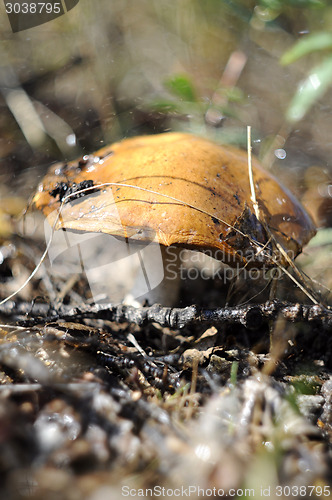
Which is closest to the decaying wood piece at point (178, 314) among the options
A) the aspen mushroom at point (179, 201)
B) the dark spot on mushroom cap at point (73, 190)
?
the aspen mushroom at point (179, 201)

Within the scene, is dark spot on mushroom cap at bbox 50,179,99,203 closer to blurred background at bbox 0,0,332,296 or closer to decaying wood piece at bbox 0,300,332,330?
decaying wood piece at bbox 0,300,332,330

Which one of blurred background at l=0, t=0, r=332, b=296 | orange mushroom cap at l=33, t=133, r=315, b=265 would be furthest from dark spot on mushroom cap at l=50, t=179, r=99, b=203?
blurred background at l=0, t=0, r=332, b=296

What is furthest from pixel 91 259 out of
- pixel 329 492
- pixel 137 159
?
pixel 329 492

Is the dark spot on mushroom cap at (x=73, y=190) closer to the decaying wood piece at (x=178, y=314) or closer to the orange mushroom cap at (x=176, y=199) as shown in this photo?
the orange mushroom cap at (x=176, y=199)

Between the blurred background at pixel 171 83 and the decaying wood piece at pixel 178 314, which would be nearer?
the decaying wood piece at pixel 178 314

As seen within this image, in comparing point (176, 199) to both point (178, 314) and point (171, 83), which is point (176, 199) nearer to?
point (178, 314)

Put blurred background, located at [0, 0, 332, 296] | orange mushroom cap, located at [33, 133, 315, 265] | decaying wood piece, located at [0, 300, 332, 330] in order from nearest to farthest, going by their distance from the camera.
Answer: orange mushroom cap, located at [33, 133, 315, 265], decaying wood piece, located at [0, 300, 332, 330], blurred background, located at [0, 0, 332, 296]

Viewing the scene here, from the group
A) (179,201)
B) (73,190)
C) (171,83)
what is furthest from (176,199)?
(171,83)
